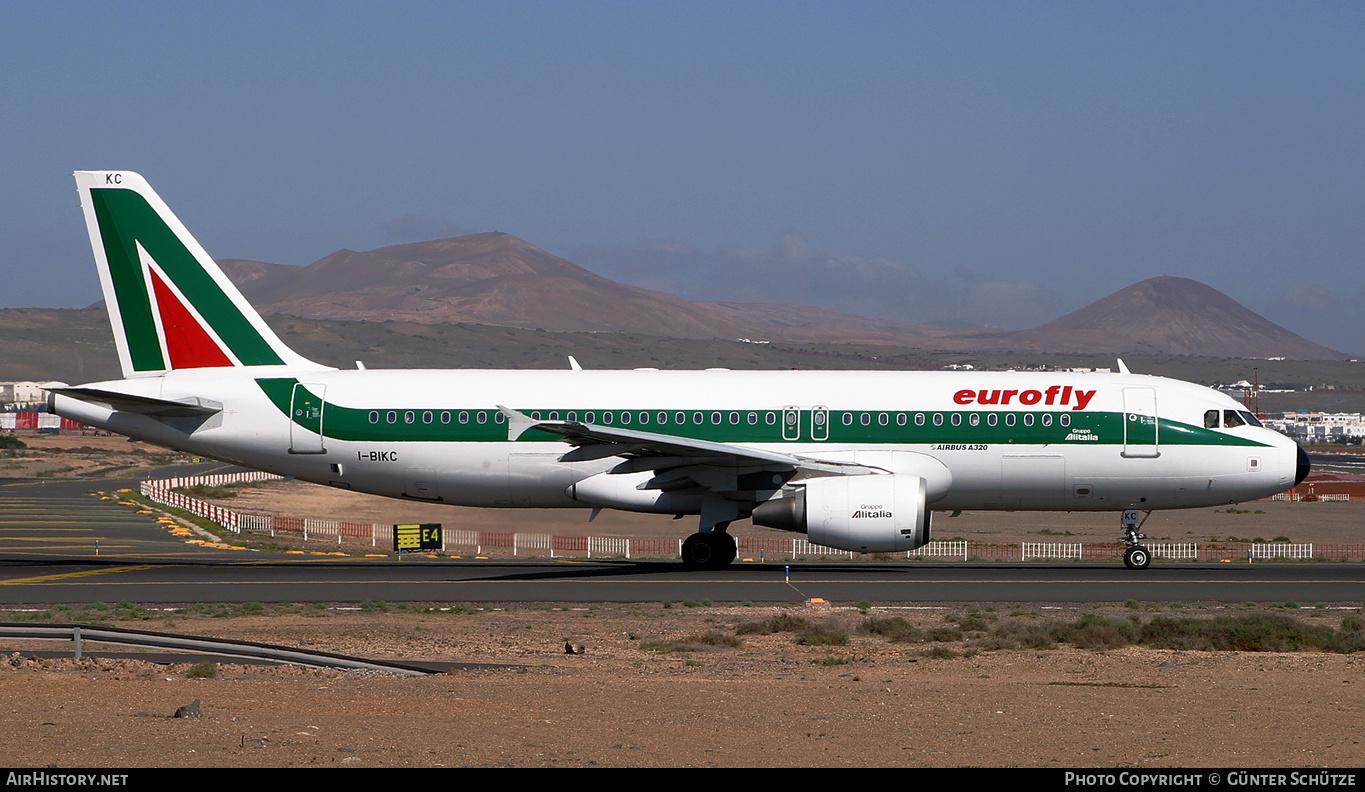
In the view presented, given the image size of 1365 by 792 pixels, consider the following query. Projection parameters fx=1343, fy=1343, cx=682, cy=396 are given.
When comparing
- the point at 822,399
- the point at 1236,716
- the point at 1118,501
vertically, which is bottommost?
the point at 1236,716

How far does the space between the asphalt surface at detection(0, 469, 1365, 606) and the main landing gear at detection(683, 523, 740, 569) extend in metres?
0.40

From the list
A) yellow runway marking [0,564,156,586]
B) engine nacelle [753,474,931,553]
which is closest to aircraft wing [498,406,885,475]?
engine nacelle [753,474,931,553]

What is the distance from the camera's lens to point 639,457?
28594mm

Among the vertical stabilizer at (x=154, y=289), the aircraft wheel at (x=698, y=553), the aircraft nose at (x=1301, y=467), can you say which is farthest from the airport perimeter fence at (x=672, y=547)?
the vertical stabilizer at (x=154, y=289)

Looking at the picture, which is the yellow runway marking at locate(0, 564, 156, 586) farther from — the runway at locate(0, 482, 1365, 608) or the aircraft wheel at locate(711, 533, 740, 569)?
the aircraft wheel at locate(711, 533, 740, 569)

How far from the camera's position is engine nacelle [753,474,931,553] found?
90.0 feet

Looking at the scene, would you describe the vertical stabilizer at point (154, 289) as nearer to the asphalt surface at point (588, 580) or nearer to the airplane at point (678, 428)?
the airplane at point (678, 428)

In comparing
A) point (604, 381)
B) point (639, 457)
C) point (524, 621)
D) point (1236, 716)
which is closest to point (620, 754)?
point (1236, 716)

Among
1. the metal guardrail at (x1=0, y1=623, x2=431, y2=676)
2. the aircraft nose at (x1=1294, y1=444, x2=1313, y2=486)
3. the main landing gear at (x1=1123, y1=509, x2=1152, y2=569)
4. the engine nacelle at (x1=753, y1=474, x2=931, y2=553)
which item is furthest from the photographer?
the main landing gear at (x1=1123, y1=509, x2=1152, y2=569)

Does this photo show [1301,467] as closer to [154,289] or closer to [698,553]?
[698,553]

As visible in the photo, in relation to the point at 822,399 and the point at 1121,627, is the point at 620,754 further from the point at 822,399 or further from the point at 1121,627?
the point at 822,399

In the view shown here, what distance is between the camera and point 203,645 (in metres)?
14.5

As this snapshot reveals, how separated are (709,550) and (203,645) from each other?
16415 millimetres

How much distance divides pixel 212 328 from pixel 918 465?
16.4 meters
